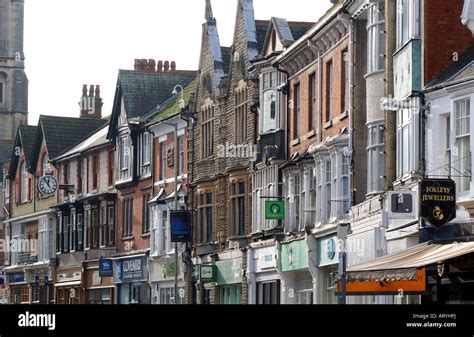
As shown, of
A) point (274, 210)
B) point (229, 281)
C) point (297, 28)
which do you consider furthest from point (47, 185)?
point (274, 210)

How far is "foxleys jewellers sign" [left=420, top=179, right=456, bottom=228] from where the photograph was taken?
1207 inches

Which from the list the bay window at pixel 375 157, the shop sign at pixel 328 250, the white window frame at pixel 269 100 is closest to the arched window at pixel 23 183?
the white window frame at pixel 269 100

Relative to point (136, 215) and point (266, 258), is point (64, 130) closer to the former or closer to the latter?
point (136, 215)

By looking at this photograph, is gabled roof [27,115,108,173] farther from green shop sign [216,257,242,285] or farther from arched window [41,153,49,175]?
green shop sign [216,257,242,285]

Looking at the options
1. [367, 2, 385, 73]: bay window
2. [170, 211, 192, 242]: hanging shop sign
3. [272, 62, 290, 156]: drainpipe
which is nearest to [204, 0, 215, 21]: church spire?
[170, 211, 192, 242]: hanging shop sign

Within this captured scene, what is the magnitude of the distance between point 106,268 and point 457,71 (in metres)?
43.6

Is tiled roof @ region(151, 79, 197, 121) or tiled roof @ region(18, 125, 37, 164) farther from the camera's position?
tiled roof @ region(18, 125, 37, 164)

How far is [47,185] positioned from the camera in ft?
280

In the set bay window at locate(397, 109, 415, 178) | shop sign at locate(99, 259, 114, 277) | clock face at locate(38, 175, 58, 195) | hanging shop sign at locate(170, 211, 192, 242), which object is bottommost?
shop sign at locate(99, 259, 114, 277)

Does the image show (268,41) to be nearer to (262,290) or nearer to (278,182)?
(278,182)

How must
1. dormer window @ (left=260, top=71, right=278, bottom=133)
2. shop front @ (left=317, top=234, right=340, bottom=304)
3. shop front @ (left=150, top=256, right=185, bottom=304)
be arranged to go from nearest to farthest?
shop front @ (left=317, top=234, right=340, bottom=304), dormer window @ (left=260, top=71, right=278, bottom=133), shop front @ (left=150, top=256, right=185, bottom=304)

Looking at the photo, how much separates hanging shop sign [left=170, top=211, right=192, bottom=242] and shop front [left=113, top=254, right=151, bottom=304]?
6942mm

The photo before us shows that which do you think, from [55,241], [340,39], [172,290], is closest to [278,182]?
Result: [340,39]

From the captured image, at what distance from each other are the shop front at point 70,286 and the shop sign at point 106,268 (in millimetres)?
4977
